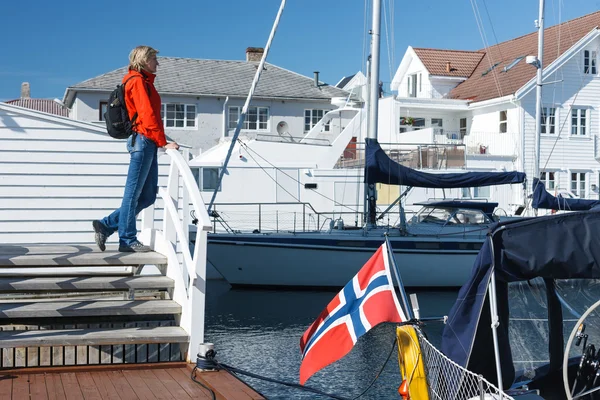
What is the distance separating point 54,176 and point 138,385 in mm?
8478

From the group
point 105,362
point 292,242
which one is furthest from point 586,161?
point 105,362

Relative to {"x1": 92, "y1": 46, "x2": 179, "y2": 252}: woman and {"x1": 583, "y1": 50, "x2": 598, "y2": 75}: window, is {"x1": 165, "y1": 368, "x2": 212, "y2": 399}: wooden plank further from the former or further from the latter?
{"x1": 583, "y1": 50, "x2": 598, "y2": 75}: window

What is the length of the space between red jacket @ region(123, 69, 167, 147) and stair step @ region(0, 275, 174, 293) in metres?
1.38

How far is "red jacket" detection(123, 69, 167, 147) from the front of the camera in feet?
25.8

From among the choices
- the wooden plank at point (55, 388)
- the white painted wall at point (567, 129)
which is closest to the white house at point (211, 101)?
the white painted wall at point (567, 129)

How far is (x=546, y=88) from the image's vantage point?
123 feet

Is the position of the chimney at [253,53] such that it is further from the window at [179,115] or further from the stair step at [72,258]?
the stair step at [72,258]

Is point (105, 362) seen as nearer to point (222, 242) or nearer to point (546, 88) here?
point (222, 242)

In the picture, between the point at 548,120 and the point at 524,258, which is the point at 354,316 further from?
the point at 548,120

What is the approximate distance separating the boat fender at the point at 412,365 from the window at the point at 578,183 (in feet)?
105

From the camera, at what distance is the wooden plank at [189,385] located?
19.8 feet

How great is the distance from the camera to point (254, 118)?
134ft

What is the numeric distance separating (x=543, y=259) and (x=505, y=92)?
106ft

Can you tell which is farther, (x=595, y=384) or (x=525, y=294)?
(x=525, y=294)
